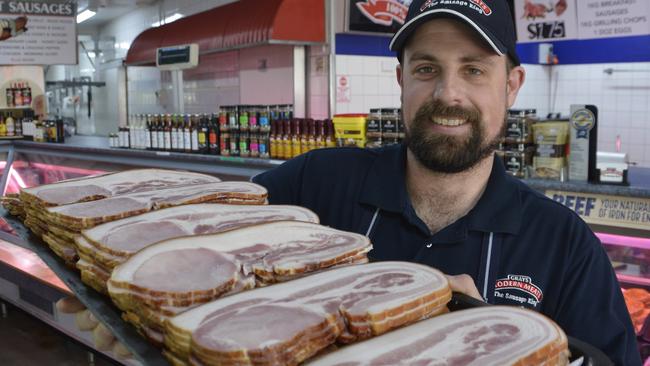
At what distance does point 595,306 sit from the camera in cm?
138

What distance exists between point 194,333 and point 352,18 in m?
5.75

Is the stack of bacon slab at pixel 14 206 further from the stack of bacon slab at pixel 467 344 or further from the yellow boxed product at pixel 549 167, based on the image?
the yellow boxed product at pixel 549 167

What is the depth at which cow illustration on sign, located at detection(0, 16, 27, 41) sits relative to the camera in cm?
734

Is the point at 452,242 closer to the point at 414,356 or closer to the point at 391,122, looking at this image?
the point at 414,356

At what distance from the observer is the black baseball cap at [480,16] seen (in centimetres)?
134

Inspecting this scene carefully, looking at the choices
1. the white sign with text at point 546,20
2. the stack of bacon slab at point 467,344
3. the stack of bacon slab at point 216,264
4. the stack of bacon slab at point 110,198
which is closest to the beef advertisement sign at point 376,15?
the white sign with text at point 546,20

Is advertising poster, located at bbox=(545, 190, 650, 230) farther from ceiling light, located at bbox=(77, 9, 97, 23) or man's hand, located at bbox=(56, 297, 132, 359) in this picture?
ceiling light, located at bbox=(77, 9, 97, 23)

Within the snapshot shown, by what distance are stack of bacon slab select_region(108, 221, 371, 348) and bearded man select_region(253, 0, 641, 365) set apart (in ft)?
1.68

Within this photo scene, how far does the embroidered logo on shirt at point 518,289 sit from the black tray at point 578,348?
2.00ft

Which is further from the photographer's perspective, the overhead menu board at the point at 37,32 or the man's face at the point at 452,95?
the overhead menu board at the point at 37,32

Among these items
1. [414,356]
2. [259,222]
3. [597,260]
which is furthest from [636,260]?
[414,356]

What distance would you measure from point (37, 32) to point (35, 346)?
484 centimetres

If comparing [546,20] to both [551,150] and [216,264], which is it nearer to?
[551,150]

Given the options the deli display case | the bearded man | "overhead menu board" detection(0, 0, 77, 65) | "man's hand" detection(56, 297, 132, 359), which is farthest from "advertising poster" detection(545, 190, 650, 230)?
"overhead menu board" detection(0, 0, 77, 65)
